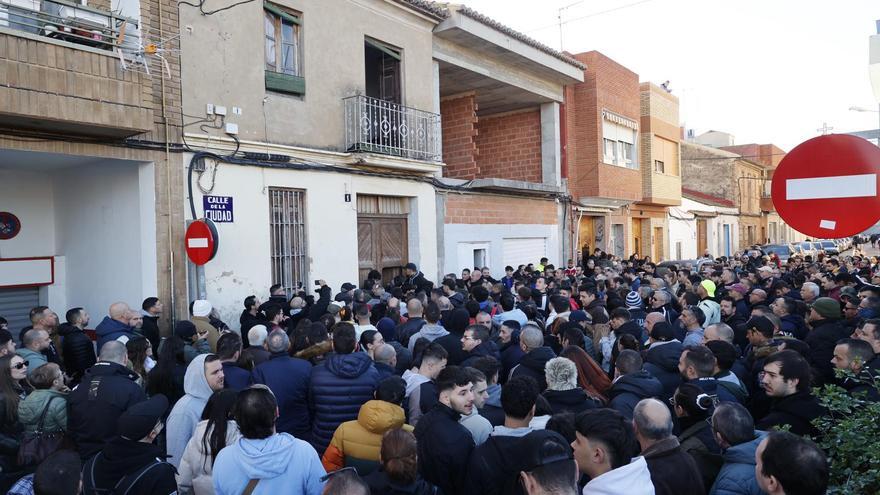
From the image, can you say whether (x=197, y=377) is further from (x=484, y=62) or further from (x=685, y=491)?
(x=484, y=62)

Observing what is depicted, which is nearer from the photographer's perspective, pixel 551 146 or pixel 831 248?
pixel 551 146

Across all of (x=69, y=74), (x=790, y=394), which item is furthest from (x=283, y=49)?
(x=790, y=394)

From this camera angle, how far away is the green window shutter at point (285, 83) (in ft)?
34.3

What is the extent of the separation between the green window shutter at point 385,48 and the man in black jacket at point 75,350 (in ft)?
26.0

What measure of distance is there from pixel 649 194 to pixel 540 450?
2186 cm

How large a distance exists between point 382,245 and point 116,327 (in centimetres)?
662

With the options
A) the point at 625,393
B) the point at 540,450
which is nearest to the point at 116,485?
the point at 540,450

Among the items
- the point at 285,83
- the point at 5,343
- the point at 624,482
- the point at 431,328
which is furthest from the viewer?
the point at 285,83

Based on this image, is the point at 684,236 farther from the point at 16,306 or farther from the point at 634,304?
the point at 16,306

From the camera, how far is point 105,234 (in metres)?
9.38

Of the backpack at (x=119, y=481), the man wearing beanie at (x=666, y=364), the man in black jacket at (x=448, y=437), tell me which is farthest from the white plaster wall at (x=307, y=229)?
the man in black jacket at (x=448, y=437)

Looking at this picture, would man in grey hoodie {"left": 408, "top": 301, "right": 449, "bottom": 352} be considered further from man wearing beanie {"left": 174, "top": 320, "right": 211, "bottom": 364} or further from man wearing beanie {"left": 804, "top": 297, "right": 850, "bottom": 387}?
man wearing beanie {"left": 804, "top": 297, "right": 850, "bottom": 387}

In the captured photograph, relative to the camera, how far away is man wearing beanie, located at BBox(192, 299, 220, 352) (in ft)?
23.1

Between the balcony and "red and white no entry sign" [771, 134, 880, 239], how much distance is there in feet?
24.3
